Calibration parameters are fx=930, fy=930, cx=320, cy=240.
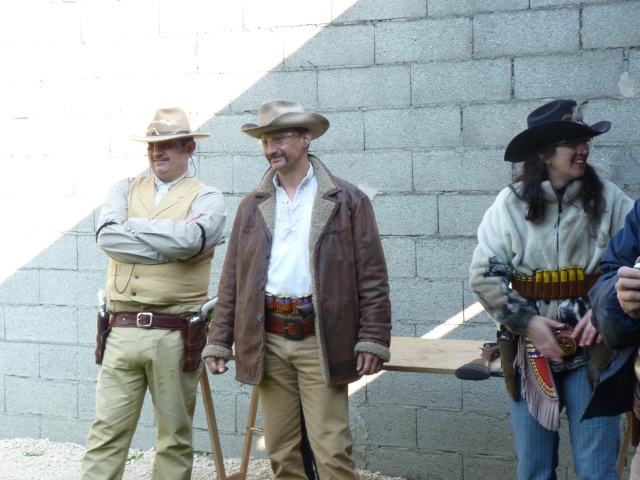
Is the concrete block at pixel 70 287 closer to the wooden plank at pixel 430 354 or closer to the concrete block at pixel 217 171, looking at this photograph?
the concrete block at pixel 217 171

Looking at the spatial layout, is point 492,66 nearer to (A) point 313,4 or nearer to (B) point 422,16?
(B) point 422,16

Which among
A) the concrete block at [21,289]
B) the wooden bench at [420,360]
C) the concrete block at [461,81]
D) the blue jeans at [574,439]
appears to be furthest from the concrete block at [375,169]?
the concrete block at [21,289]

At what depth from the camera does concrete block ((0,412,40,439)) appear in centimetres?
600

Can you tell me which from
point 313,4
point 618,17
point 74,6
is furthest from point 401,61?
point 74,6

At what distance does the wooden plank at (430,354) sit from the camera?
13.4 feet

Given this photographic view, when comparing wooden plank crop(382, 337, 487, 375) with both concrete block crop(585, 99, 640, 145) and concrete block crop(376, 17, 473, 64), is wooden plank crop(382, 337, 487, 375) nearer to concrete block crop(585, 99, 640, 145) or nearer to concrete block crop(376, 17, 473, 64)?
concrete block crop(585, 99, 640, 145)

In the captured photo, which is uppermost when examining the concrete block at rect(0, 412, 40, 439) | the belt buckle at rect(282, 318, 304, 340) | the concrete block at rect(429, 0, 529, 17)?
the concrete block at rect(429, 0, 529, 17)

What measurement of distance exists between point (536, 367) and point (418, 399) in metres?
1.80

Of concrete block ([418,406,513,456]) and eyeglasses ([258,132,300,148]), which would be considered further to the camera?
concrete block ([418,406,513,456])

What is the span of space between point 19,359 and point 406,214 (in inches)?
107

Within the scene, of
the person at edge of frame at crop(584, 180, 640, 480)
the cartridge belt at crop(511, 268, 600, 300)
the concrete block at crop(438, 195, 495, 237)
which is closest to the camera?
the person at edge of frame at crop(584, 180, 640, 480)

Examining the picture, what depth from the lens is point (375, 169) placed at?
5113 millimetres

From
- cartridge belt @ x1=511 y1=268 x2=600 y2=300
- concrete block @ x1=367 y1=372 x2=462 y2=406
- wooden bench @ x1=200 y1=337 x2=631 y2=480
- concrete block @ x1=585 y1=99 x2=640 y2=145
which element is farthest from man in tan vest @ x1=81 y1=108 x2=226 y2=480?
concrete block @ x1=585 y1=99 x2=640 y2=145

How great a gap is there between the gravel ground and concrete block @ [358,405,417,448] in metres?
0.20
